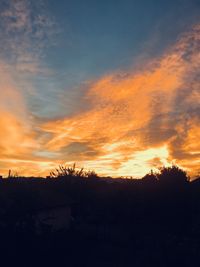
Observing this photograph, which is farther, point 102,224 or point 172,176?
point 172,176

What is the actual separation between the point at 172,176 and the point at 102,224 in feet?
25.2

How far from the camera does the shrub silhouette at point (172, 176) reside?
1216 inches

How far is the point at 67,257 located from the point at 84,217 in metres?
9.61

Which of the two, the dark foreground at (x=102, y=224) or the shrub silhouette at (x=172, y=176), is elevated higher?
the shrub silhouette at (x=172, y=176)

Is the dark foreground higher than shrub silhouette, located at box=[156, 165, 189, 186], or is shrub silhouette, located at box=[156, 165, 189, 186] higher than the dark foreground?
shrub silhouette, located at box=[156, 165, 189, 186]

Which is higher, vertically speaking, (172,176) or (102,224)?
(172,176)

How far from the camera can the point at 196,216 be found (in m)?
27.2

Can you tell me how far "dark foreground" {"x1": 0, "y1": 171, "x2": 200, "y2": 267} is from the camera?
65.8ft

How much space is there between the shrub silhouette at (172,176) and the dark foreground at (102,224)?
502mm

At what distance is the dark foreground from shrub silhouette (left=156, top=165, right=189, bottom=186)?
502mm

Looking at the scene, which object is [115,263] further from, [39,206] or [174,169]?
[174,169]

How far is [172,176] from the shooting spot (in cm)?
3158

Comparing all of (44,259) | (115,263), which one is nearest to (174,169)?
(115,263)

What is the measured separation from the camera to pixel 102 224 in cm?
2794
